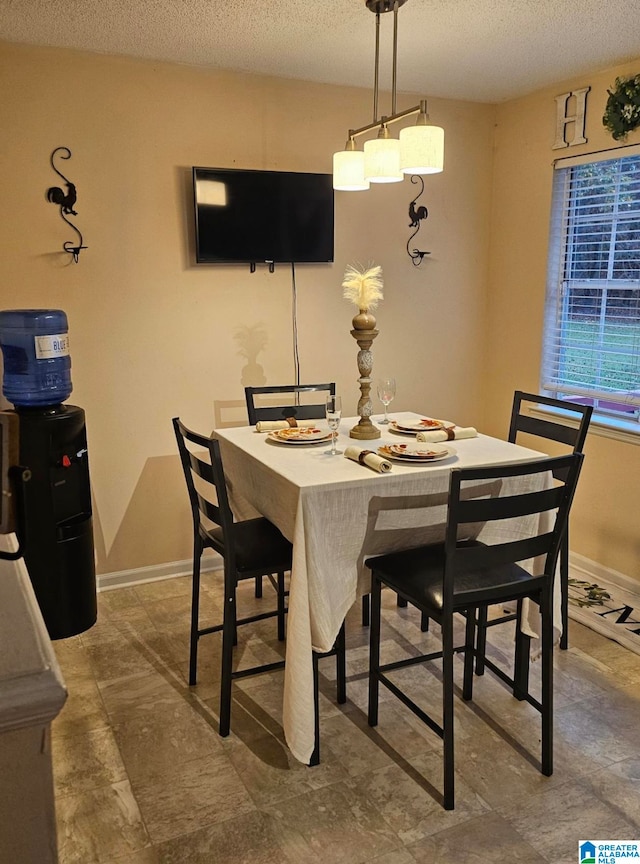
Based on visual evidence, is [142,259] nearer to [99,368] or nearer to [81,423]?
[99,368]

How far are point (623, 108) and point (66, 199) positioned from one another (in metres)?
2.65

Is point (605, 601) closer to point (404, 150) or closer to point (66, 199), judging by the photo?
point (404, 150)

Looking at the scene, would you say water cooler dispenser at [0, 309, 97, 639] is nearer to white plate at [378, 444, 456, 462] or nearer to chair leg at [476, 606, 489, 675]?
white plate at [378, 444, 456, 462]

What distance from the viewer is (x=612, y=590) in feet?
11.4

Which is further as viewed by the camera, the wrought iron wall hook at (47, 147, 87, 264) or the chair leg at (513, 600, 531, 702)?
the wrought iron wall hook at (47, 147, 87, 264)

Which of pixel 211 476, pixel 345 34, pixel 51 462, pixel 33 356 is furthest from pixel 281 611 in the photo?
pixel 345 34

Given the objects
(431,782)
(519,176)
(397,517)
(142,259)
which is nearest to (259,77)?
Result: (142,259)

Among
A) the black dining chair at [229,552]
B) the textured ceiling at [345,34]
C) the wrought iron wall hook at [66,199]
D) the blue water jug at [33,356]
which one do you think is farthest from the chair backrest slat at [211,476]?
the textured ceiling at [345,34]

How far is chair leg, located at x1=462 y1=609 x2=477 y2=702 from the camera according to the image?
98.1 inches

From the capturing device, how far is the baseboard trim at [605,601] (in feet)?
9.96

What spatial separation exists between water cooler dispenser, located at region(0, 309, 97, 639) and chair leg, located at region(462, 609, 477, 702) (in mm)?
1706

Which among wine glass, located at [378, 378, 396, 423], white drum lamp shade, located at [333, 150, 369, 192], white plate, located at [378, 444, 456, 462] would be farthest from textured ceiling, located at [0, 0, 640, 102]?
white plate, located at [378, 444, 456, 462]

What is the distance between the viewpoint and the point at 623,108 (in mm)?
3252

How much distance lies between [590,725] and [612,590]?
1.23 m
